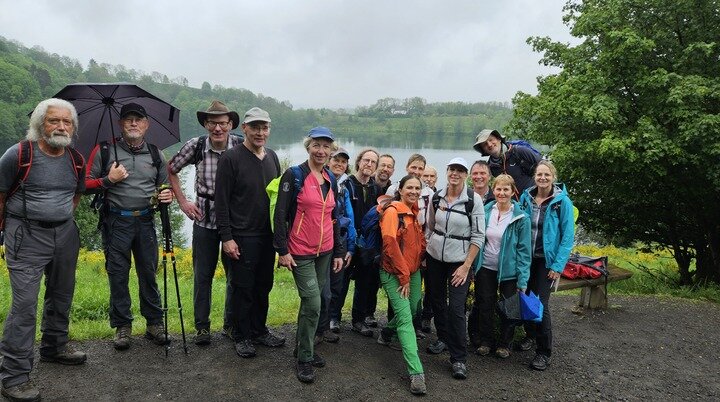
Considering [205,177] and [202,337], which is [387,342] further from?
[205,177]

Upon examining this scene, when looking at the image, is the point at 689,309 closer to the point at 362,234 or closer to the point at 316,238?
the point at 362,234

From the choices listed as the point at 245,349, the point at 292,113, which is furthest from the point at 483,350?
the point at 292,113

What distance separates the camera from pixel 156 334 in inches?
193

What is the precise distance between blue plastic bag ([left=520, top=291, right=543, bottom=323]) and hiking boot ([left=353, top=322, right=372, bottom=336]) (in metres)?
1.82

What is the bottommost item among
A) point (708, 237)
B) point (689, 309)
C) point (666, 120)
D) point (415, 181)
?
point (689, 309)

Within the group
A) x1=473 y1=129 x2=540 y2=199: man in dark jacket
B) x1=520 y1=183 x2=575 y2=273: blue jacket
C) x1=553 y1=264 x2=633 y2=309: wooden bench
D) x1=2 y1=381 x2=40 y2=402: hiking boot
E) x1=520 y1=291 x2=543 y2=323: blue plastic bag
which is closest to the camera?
x1=2 y1=381 x2=40 y2=402: hiking boot

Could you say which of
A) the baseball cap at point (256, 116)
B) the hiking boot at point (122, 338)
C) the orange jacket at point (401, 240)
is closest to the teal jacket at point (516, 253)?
the orange jacket at point (401, 240)

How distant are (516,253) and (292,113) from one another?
178m

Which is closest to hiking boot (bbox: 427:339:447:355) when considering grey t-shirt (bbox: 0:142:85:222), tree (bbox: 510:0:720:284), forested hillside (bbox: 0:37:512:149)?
grey t-shirt (bbox: 0:142:85:222)

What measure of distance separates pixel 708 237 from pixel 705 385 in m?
6.89

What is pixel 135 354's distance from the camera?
4656mm

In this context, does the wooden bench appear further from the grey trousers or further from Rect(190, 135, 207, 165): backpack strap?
the grey trousers

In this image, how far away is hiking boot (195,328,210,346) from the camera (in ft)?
16.2

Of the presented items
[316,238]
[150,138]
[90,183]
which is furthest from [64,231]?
[316,238]
